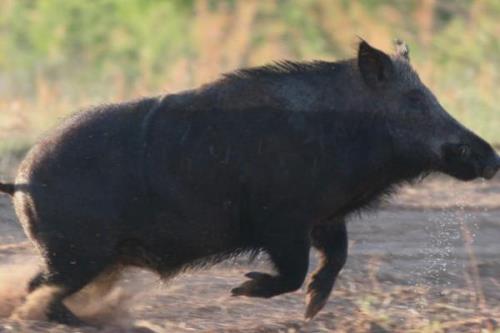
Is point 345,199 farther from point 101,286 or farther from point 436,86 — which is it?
point 436,86

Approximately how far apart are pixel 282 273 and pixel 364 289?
118cm

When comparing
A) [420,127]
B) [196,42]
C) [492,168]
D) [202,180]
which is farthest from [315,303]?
[196,42]

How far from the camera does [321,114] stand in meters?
5.87

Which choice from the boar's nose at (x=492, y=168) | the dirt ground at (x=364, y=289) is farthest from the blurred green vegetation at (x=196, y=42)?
the boar's nose at (x=492, y=168)

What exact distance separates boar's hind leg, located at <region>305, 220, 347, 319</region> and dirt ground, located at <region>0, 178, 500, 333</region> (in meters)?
0.11

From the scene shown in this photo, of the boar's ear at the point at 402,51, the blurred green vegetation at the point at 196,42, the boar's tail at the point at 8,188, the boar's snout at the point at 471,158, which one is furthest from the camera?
the blurred green vegetation at the point at 196,42

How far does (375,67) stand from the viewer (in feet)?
19.7

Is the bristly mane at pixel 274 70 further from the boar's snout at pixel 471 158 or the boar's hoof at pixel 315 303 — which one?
the boar's hoof at pixel 315 303

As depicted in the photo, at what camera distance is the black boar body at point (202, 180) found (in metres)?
5.65

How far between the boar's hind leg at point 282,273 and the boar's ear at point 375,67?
84 centimetres

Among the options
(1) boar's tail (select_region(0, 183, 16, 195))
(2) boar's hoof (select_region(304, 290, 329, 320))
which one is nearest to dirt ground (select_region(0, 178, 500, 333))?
(2) boar's hoof (select_region(304, 290, 329, 320))

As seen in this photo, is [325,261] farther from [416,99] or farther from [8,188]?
[8,188]

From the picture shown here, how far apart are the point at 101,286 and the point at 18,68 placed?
9.92m

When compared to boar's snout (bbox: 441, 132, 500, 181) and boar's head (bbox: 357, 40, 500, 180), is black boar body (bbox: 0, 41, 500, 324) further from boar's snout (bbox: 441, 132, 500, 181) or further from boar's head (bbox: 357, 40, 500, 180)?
boar's snout (bbox: 441, 132, 500, 181)
